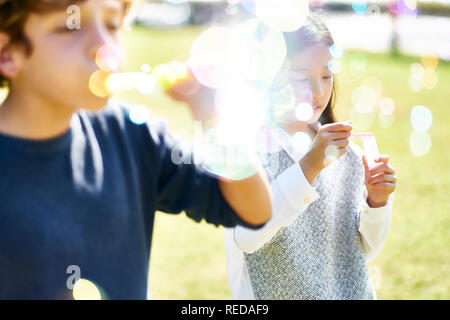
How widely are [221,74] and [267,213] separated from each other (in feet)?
0.89

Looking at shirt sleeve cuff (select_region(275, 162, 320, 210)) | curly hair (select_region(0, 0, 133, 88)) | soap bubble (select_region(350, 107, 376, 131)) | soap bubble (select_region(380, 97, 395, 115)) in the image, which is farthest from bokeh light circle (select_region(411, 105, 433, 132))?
curly hair (select_region(0, 0, 133, 88))

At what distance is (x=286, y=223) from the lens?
1277mm

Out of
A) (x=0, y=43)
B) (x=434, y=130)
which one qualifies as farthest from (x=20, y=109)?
(x=434, y=130)

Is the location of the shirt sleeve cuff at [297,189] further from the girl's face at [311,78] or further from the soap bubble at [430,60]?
the soap bubble at [430,60]

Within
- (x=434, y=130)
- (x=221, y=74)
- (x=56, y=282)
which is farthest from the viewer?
(x=434, y=130)

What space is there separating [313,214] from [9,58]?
0.88 m

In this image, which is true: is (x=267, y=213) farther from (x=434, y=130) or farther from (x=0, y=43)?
(x=434, y=130)

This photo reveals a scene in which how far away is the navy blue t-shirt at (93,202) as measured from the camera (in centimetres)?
81

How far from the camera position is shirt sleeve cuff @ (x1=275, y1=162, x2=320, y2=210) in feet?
4.08

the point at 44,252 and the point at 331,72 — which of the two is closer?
the point at 44,252

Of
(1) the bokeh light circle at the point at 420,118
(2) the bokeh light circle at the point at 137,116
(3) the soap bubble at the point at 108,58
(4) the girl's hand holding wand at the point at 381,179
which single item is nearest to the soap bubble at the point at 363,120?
(1) the bokeh light circle at the point at 420,118

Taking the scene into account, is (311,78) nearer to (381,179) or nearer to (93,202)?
(381,179)

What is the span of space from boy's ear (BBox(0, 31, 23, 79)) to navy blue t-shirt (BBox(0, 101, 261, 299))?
98 mm

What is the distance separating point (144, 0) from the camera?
0.94 metres
